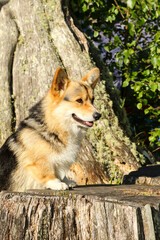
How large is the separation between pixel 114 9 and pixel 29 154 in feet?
13.8

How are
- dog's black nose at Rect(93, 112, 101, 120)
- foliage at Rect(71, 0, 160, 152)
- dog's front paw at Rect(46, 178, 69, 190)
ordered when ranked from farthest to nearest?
foliage at Rect(71, 0, 160, 152), dog's black nose at Rect(93, 112, 101, 120), dog's front paw at Rect(46, 178, 69, 190)

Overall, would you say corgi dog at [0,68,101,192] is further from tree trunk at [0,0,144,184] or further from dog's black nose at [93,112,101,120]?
tree trunk at [0,0,144,184]

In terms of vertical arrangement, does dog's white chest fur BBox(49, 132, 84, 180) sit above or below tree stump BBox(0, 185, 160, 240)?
below

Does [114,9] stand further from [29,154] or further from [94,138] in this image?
[29,154]

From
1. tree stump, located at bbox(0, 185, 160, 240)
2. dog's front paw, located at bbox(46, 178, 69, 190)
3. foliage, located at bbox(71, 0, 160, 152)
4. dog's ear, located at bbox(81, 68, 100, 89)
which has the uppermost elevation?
tree stump, located at bbox(0, 185, 160, 240)

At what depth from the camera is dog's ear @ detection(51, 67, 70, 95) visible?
349cm

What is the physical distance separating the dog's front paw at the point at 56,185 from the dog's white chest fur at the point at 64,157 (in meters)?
0.19

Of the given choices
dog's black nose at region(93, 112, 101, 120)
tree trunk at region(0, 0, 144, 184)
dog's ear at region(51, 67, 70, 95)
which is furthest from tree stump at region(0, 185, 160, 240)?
tree trunk at region(0, 0, 144, 184)

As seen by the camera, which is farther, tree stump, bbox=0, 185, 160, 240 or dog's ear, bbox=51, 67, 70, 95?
dog's ear, bbox=51, 67, 70, 95

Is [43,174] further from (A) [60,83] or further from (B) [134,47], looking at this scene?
(B) [134,47]

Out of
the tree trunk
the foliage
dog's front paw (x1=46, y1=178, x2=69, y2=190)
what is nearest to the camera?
dog's front paw (x1=46, y1=178, x2=69, y2=190)

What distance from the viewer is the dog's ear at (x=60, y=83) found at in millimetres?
3486

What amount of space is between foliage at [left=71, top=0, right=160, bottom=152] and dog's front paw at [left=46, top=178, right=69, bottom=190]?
9.94 feet

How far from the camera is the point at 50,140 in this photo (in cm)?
339
